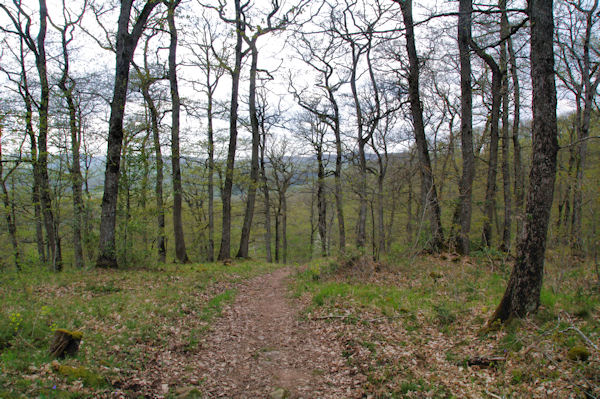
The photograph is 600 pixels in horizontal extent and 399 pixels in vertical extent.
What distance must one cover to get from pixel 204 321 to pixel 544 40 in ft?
26.5

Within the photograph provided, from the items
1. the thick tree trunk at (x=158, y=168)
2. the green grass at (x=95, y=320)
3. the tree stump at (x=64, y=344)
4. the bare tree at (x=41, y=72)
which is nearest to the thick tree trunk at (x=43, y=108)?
the bare tree at (x=41, y=72)

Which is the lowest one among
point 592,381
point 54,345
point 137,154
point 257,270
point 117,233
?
point 257,270

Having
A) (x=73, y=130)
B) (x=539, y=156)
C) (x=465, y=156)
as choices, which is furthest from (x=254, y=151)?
(x=539, y=156)

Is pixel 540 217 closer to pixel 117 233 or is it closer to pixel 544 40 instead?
pixel 544 40

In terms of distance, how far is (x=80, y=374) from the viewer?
158 inches

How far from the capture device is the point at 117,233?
12250 millimetres

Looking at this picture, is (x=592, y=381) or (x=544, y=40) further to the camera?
(x=544, y=40)

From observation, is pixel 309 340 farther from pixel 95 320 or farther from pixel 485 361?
pixel 95 320

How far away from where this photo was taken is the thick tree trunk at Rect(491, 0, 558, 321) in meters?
4.77

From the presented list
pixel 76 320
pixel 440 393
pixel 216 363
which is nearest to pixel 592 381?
pixel 440 393

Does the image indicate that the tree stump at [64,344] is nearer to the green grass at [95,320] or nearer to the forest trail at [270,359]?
the green grass at [95,320]

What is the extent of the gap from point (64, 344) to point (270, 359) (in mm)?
3135

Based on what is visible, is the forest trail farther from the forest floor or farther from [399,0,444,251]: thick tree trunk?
[399,0,444,251]: thick tree trunk

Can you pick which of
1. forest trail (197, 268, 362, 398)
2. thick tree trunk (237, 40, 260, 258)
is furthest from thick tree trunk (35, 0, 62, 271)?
forest trail (197, 268, 362, 398)
